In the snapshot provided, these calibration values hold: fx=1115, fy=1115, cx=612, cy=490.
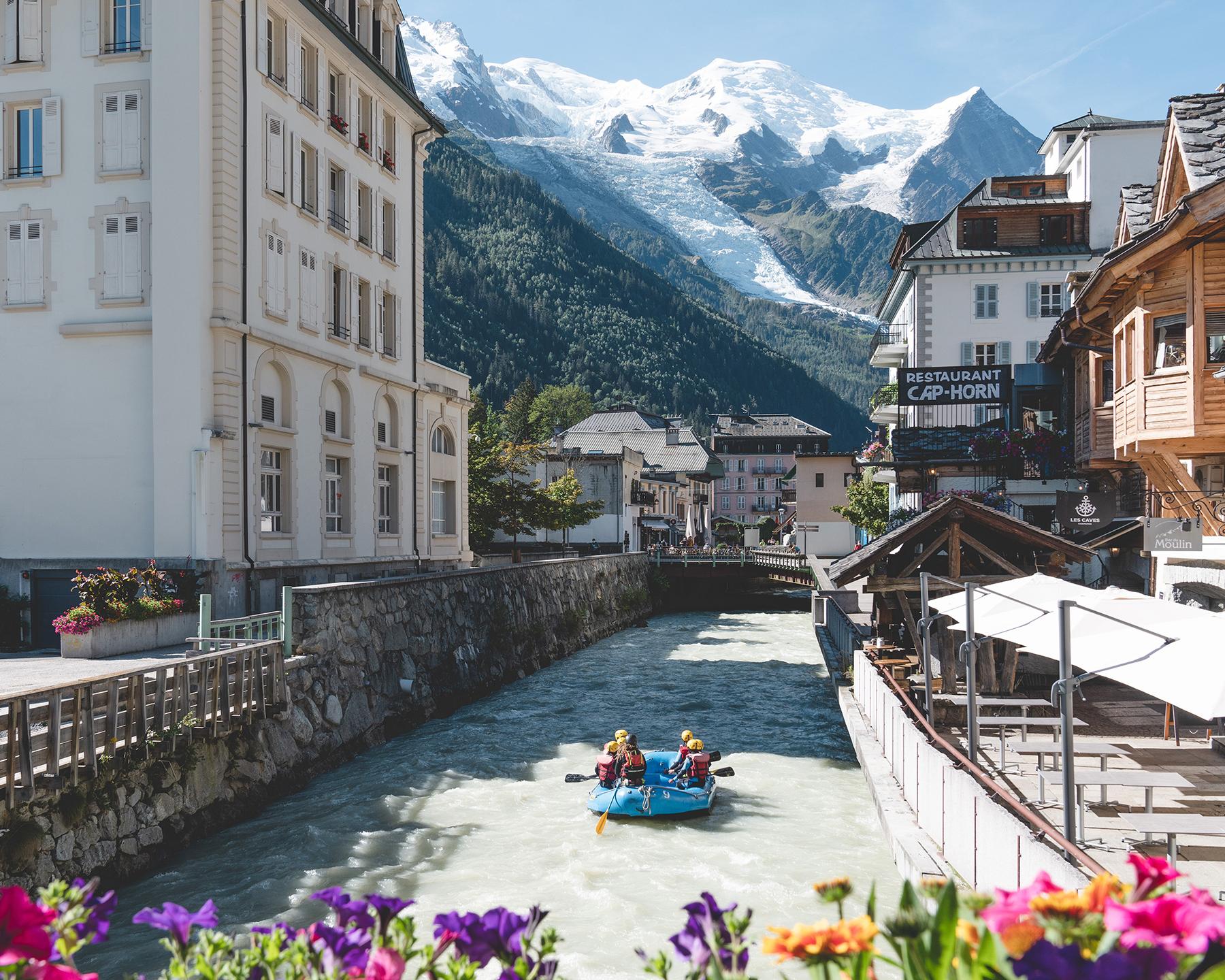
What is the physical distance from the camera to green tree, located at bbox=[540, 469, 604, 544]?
A: 2179 inches

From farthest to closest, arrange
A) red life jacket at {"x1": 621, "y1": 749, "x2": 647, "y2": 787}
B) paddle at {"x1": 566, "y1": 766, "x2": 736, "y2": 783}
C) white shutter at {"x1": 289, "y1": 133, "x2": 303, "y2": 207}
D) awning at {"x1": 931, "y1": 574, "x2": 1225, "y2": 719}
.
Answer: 1. white shutter at {"x1": 289, "y1": 133, "x2": 303, "y2": 207}
2. paddle at {"x1": 566, "y1": 766, "x2": 736, "y2": 783}
3. red life jacket at {"x1": 621, "y1": 749, "x2": 647, "y2": 787}
4. awning at {"x1": 931, "y1": 574, "x2": 1225, "y2": 719}

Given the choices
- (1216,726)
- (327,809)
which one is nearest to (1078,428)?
(1216,726)

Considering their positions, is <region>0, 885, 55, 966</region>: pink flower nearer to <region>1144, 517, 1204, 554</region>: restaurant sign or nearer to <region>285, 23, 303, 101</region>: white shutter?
<region>1144, 517, 1204, 554</region>: restaurant sign

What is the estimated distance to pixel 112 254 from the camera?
24547 millimetres

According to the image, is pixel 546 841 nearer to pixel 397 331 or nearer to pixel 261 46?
pixel 261 46

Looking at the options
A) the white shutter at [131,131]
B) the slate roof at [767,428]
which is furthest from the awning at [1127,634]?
the slate roof at [767,428]

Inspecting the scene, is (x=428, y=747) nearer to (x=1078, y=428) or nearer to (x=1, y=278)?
(x=1, y=278)

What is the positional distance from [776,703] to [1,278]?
2060 centimetres

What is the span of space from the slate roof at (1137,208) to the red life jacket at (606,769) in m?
14.8

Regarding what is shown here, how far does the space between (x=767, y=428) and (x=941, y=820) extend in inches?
5436

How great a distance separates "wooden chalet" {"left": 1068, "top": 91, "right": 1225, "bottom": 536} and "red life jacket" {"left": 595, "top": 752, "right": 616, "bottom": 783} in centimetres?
1071

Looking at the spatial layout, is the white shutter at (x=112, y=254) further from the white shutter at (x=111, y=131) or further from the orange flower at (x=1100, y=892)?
the orange flower at (x=1100, y=892)

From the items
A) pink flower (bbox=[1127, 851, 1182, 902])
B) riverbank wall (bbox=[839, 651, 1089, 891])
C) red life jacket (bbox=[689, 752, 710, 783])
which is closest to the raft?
red life jacket (bbox=[689, 752, 710, 783])

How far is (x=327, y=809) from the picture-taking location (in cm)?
1692
